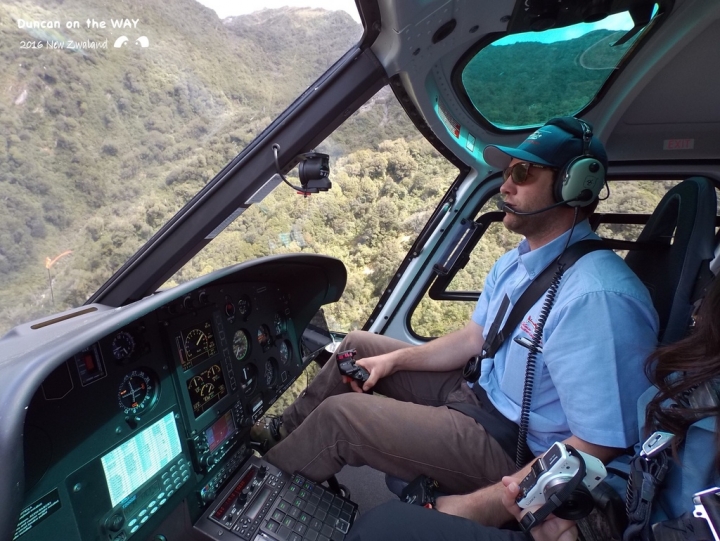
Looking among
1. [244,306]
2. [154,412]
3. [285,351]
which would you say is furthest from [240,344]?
[154,412]

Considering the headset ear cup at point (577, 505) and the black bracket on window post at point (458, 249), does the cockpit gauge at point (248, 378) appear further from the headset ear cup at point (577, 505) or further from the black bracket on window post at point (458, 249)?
the black bracket on window post at point (458, 249)

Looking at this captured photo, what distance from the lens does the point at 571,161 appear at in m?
1.40

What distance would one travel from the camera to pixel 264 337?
74.0 inches

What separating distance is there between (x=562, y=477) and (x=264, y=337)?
1321 millimetres

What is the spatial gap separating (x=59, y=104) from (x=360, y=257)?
5.54 ft

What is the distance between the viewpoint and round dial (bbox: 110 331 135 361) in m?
1.16

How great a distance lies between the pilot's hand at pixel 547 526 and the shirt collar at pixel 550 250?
71cm

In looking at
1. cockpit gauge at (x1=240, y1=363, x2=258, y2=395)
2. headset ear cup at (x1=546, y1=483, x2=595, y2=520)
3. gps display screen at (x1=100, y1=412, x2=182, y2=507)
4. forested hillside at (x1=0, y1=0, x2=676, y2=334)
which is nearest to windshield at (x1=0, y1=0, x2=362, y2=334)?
forested hillside at (x1=0, y1=0, x2=676, y2=334)

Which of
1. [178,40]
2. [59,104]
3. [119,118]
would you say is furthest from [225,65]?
[59,104]

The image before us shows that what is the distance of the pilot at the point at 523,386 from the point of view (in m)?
1.11

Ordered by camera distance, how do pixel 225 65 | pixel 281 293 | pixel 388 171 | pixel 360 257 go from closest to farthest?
1. pixel 225 65
2. pixel 281 293
3. pixel 388 171
4. pixel 360 257

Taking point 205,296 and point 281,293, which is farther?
point 281,293

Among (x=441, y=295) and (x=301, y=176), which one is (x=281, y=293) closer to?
(x=301, y=176)

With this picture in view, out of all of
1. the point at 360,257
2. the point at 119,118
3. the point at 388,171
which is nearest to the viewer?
the point at 119,118
